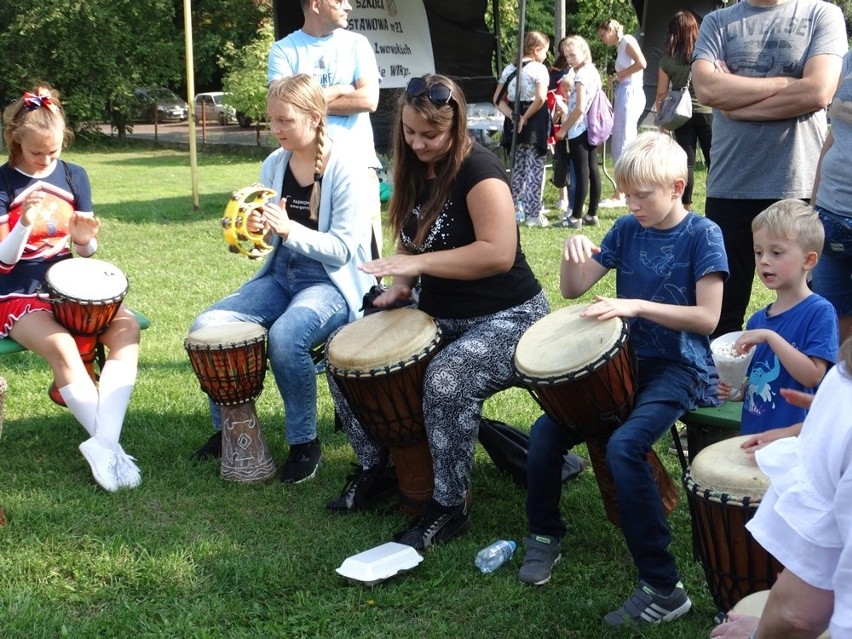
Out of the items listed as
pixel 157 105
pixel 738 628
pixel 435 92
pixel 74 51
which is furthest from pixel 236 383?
pixel 157 105

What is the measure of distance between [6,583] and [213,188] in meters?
11.9

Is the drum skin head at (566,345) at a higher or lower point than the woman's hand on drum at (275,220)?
lower

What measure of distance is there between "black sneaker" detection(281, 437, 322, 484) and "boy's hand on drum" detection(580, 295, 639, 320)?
1567 millimetres

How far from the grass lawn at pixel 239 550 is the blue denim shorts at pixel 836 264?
934 millimetres

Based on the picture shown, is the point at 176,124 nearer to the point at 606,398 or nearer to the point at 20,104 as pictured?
the point at 20,104

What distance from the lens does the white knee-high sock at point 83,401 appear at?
421 centimetres

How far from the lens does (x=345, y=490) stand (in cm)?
390

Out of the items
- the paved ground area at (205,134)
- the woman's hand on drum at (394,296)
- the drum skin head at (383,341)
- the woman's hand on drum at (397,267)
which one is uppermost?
the woman's hand on drum at (397,267)

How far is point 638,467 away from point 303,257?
196 cm

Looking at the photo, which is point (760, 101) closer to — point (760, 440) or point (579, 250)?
point (579, 250)

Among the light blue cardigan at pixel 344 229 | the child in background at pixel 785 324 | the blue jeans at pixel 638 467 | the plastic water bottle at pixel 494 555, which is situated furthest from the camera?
the light blue cardigan at pixel 344 229

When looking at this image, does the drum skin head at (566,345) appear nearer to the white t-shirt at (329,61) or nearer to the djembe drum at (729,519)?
the djembe drum at (729,519)

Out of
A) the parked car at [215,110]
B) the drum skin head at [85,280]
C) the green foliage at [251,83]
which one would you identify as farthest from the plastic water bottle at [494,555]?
the parked car at [215,110]

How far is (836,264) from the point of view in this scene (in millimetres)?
3652
